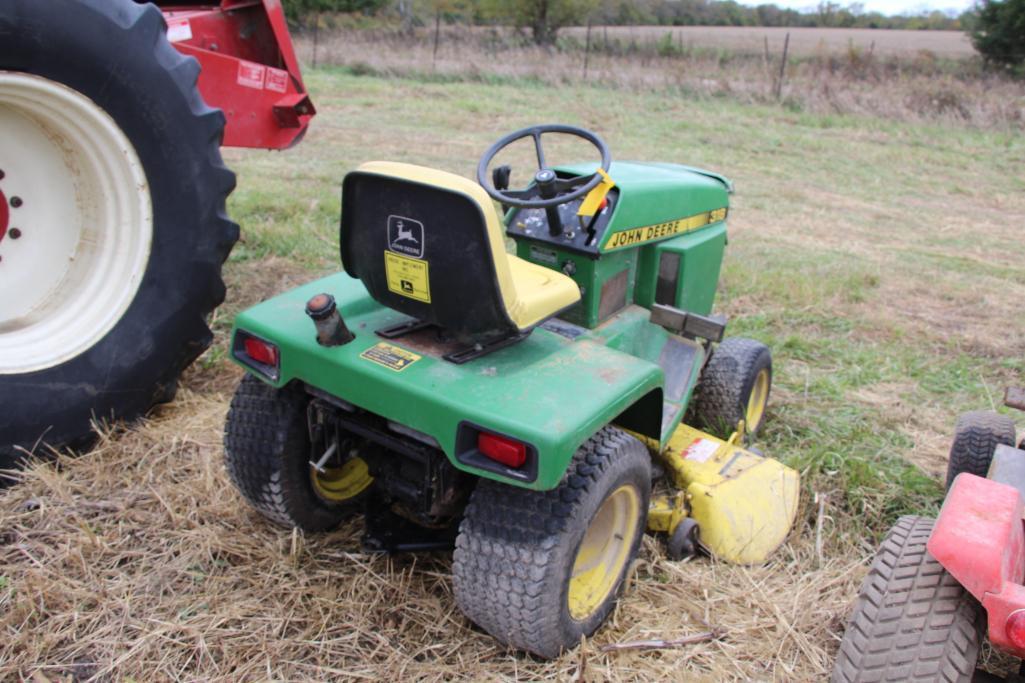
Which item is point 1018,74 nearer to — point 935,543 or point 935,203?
point 935,203

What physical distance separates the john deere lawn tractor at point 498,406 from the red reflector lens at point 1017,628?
0.90m

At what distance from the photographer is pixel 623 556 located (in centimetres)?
239

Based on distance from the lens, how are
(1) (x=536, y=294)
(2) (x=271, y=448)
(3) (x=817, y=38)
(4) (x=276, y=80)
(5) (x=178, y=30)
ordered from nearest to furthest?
(1) (x=536, y=294)
(2) (x=271, y=448)
(5) (x=178, y=30)
(4) (x=276, y=80)
(3) (x=817, y=38)

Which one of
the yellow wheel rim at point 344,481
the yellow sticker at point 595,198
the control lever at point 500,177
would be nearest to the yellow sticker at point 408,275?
the yellow wheel rim at point 344,481

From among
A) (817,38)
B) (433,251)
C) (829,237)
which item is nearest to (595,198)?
(433,251)

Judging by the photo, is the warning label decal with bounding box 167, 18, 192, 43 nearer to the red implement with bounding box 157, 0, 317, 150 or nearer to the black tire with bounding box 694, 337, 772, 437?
the red implement with bounding box 157, 0, 317, 150

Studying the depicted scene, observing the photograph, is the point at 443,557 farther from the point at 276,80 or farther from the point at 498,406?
the point at 276,80

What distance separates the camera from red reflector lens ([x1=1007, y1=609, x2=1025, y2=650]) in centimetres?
167

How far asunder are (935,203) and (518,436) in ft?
24.6

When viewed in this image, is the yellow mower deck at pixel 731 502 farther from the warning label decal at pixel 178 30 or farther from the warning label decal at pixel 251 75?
the warning label decal at pixel 178 30

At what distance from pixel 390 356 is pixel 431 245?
1.00 feet

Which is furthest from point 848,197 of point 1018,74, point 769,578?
point 1018,74

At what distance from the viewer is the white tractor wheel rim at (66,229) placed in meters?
2.56

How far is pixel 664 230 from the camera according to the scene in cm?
314
